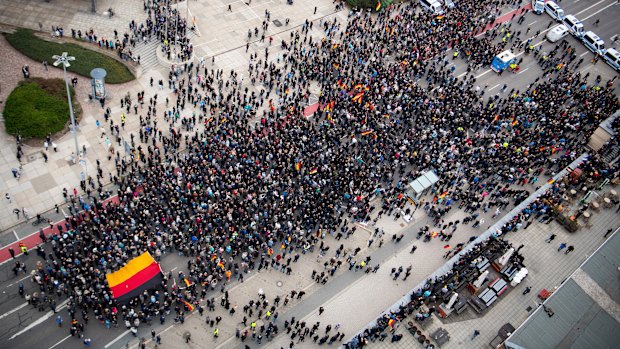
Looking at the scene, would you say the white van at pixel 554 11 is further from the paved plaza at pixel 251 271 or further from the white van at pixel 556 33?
the paved plaza at pixel 251 271

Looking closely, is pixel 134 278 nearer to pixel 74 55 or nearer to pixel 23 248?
pixel 23 248

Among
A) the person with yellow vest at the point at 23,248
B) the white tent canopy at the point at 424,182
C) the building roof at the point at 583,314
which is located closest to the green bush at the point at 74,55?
the person with yellow vest at the point at 23,248

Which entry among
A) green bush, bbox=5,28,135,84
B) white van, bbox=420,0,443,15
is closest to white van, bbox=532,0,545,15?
white van, bbox=420,0,443,15

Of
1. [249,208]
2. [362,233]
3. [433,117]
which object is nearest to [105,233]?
[249,208]

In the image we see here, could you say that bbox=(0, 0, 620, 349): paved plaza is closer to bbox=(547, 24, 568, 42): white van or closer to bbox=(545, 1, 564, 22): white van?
bbox=(547, 24, 568, 42): white van

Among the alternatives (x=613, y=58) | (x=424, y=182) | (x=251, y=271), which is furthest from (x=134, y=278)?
(x=613, y=58)

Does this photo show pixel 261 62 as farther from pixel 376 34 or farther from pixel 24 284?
pixel 24 284
